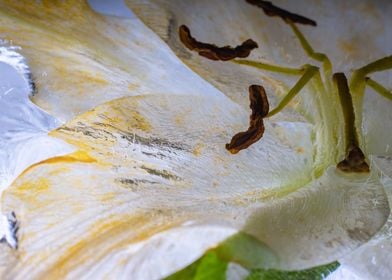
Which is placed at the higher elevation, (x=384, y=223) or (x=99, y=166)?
(x=384, y=223)

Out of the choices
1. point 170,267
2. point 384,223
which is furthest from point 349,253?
point 170,267

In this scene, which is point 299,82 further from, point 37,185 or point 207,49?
point 37,185

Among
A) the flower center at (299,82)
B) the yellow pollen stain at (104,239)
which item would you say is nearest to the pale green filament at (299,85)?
the flower center at (299,82)

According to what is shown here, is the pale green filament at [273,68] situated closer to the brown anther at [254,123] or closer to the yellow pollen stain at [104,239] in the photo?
the brown anther at [254,123]

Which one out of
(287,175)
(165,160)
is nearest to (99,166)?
(165,160)

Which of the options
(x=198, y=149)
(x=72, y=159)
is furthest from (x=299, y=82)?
(x=72, y=159)

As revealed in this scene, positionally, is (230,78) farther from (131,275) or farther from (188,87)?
(131,275)

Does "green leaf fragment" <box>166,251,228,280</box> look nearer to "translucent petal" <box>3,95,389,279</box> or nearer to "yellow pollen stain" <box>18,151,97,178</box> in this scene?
"translucent petal" <box>3,95,389,279</box>
